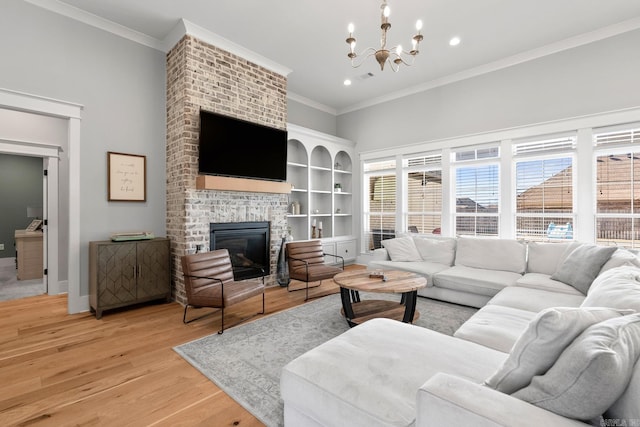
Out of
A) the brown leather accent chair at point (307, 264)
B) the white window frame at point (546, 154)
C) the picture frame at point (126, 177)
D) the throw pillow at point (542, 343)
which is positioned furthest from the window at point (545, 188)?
the picture frame at point (126, 177)

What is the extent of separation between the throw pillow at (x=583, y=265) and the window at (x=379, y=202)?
125 inches

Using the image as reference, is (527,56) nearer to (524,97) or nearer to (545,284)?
(524,97)

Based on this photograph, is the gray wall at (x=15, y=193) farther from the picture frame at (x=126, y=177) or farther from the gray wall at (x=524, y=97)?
the gray wall at (x=524, y=97)

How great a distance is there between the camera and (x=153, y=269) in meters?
3.83

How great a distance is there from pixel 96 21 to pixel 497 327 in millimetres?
5316

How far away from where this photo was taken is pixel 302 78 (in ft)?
17.7

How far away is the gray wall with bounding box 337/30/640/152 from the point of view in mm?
3869

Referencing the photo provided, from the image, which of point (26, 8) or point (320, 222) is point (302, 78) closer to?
point (320, 222)

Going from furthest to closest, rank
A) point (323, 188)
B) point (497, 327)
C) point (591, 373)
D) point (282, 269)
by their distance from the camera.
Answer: point (323, 188)
point (282, 269)
point (497, 327)
point (591, 373)

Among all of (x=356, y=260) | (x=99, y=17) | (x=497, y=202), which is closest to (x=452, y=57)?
(x=497, y=202)

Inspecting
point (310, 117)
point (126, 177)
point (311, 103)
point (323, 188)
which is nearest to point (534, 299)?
point (323, 188)

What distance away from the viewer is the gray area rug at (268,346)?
2055 mm

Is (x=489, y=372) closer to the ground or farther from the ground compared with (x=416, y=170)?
closer to the ground

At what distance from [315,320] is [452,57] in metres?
4.36
